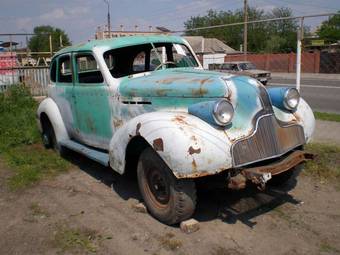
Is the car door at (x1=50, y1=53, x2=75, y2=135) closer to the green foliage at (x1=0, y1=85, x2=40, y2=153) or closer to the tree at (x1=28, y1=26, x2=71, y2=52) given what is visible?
the green foliage at (x1=0, y1=85, x2=40, y2=153)

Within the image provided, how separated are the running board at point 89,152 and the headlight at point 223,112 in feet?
5.78

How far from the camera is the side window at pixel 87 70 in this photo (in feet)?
18.4

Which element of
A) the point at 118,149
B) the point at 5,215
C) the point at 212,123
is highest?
the point at 212,123

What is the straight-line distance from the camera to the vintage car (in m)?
3.67

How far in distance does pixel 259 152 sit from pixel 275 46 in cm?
6433

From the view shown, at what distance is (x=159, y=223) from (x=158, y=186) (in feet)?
1.19

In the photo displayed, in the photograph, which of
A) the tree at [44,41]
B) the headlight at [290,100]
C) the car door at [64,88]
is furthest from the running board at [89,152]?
the tree at [44,41]

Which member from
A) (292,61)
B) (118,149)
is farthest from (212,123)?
(292,61)

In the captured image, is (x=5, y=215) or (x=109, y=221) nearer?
(x=109, y=221)

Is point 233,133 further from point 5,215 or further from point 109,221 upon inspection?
point 5,215

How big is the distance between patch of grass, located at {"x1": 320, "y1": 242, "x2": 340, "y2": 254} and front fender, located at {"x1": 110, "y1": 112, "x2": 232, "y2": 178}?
1043mm

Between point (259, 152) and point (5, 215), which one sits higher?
point (259, 152)

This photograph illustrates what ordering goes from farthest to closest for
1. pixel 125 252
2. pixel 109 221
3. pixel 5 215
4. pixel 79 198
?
pixel 79 198, pixel 5 215, pixel 109 221, pixel 125 252

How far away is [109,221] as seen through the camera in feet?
14.0
